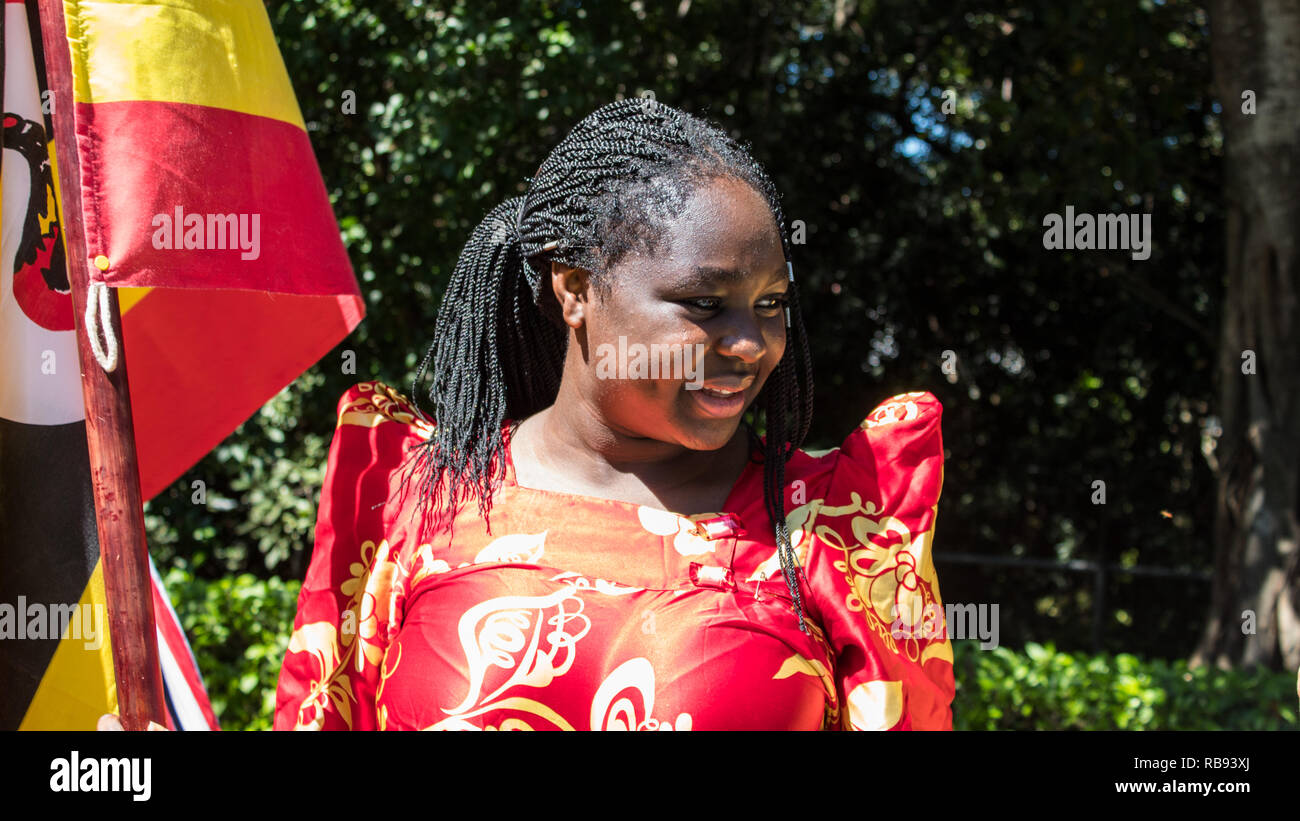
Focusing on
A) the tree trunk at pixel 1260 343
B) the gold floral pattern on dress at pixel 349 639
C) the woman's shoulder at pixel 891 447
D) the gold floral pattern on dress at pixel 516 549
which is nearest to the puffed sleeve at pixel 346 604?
the gold floral pattern on dress at pixel 349 639

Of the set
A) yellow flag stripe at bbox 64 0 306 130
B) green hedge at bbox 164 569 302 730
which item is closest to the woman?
yellow flag stripe at bbox 64 0 306 130

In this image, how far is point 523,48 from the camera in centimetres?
569

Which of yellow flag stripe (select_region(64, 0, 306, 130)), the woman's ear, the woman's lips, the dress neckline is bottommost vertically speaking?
the dress neckline

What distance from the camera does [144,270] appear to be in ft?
6.41

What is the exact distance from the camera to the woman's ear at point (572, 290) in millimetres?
1891

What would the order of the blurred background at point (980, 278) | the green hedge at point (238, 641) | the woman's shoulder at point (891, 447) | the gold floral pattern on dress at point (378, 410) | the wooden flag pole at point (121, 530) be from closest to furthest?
the wooden flag pole at point (121, 530)
the woman's shoulder at point (891, 447)
the gold floral pattern on dress at point (378, 410)
the green hedge at point (238, 641)
the blurred background at point (980, 278)

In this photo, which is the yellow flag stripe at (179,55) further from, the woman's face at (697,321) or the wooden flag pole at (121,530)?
the woman's face at (697,321)

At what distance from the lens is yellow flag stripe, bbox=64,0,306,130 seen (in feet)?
6.49

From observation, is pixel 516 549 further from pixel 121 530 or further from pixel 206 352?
pixel 206 352

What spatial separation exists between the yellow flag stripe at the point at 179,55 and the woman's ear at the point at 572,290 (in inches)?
25.9

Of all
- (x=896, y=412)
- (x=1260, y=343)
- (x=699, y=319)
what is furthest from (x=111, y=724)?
(x=1260, y=343)

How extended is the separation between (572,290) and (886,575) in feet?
2.12

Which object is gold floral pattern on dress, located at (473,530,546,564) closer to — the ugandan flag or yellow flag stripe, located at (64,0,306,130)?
the ugandan flag
